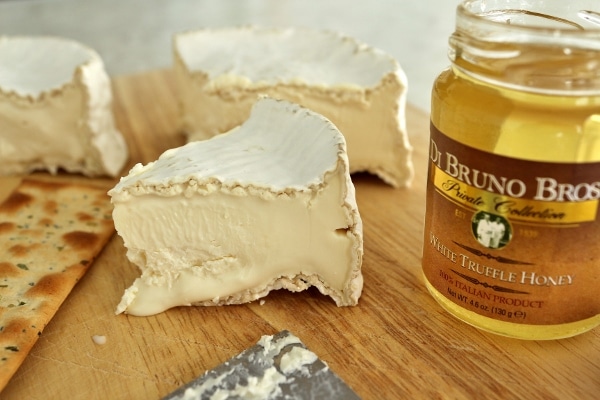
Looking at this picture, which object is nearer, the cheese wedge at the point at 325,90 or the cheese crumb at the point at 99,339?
the cheese crumb at the point at 99,339

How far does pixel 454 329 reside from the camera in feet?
5.23

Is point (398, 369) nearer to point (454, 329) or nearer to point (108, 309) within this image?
point (454, 329)

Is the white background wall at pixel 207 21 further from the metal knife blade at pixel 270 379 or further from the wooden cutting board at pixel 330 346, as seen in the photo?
the metal knife blade at pixel 270 379

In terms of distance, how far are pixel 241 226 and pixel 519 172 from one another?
0.65 m

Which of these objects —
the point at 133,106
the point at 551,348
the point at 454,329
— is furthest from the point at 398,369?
the point at 133,106

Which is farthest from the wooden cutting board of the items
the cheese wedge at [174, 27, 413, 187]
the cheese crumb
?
the cheese wedge at [174, 27, 413, 187]

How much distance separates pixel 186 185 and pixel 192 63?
0.90 m

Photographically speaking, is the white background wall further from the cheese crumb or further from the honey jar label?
the cheese crumb

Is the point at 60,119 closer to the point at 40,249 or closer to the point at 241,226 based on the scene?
the point at 40,249

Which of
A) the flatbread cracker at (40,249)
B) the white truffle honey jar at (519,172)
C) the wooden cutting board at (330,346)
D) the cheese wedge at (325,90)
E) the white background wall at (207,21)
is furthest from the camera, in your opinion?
the white background wall at (207,21)

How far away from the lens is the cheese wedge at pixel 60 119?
2223mm

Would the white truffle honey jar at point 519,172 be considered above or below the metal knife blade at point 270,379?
above

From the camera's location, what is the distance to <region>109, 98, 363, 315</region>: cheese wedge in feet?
5.19

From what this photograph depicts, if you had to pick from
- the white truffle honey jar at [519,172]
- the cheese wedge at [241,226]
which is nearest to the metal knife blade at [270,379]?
the cheese wedge at [241,226]
